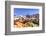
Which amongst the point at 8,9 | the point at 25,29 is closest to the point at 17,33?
the point at 25,29

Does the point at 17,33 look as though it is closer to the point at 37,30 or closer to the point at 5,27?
the point at 5,27

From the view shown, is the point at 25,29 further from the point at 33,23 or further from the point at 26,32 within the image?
the point at 33,23

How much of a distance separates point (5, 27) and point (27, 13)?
38cm

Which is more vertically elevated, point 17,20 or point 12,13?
point 12,13

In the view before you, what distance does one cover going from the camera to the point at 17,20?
1.54 meters

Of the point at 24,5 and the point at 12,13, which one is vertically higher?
the point at 24,5

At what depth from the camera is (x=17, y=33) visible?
1525mm

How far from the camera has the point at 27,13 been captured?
1.56 m

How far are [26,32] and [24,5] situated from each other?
403 mm

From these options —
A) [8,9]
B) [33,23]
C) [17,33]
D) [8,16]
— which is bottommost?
[17,33]
